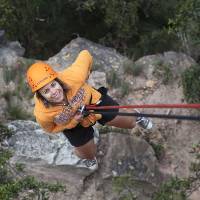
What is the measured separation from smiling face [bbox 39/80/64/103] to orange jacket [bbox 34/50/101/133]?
14cm

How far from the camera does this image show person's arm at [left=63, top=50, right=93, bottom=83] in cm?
520

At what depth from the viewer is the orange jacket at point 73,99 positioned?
5.09 meters

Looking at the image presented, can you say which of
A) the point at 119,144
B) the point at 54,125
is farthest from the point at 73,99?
the point at 119,144

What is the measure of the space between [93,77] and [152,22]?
2.09 meters

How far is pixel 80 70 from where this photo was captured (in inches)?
209

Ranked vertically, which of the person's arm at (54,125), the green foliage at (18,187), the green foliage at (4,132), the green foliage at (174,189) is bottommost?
the green foliage at (4,132)

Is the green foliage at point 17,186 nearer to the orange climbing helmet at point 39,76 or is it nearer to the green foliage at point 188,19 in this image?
the orange climbing helmet at point 39,76

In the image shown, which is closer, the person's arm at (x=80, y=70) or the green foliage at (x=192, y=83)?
the person's arm at (x=80, y=70)

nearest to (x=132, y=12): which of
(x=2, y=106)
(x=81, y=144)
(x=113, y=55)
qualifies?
(x=113, y=55)

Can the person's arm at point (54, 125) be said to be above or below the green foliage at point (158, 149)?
above

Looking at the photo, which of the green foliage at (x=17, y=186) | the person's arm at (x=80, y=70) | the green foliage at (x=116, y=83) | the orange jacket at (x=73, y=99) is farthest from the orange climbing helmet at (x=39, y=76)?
the green foliage at (x=116, y=83)

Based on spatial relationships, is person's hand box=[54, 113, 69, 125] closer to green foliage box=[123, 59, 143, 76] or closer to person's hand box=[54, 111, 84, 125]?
person's hand box=[54, 111, 84, 125]

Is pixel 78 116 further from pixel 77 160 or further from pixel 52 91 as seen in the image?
pixel 77 160

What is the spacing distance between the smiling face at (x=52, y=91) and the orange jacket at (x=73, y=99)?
0.14 metres
